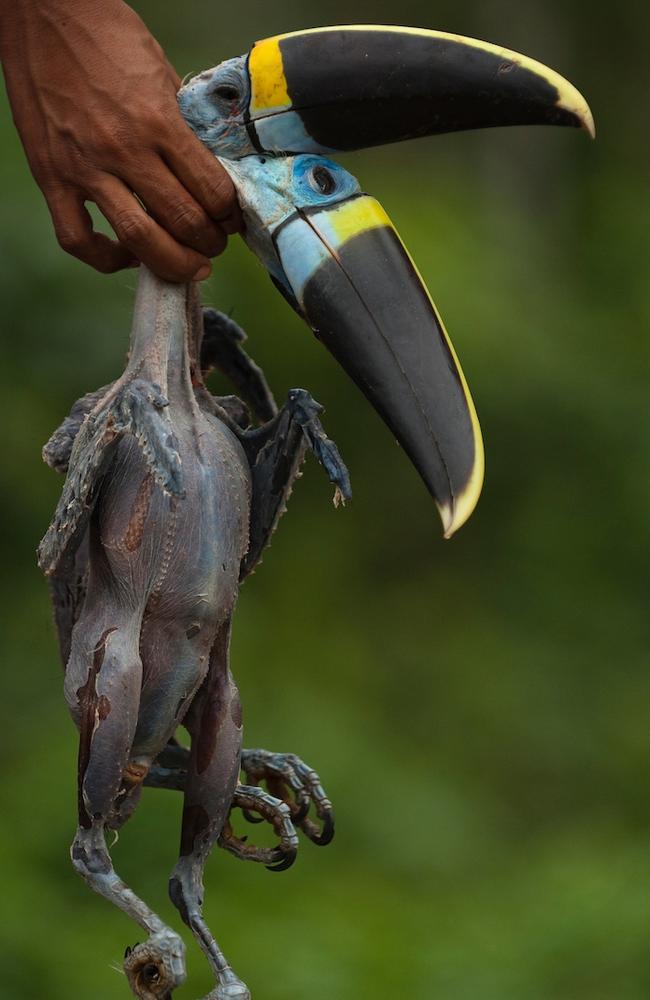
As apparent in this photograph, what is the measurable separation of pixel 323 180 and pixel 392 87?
5.8 inches

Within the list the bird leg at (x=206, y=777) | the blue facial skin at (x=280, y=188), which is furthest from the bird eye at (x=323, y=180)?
the bird leg at (x=206, y=777)

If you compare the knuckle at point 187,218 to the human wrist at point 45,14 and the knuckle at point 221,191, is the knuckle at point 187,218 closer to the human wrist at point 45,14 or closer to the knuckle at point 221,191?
the knuckle at point 221,191

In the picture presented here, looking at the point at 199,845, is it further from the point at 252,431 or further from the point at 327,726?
the point at 327,726

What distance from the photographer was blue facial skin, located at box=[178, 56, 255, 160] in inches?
83.3

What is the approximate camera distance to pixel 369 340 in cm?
206

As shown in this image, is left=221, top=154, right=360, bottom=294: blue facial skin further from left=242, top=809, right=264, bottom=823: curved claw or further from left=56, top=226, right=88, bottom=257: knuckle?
left=242, top=809, right=264, bottom=823: curved claw

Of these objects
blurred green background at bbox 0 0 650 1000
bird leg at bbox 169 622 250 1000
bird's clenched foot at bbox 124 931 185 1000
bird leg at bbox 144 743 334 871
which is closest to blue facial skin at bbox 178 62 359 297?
bird leg at bbox 169 622 250 1000

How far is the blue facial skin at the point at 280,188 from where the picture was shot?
2094 millimetres

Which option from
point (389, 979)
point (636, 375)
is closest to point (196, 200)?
point (389, 979)

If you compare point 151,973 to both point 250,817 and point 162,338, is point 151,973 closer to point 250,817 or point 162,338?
point 250,817

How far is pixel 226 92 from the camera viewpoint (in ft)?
6.95

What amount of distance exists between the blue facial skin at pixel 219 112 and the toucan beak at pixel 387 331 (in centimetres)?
12

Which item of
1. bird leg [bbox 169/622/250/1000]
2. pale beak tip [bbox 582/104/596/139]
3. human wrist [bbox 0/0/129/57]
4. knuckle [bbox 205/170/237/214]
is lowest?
bird leg [bbox 169/622/250/1000]

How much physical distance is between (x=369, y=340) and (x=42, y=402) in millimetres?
2995
